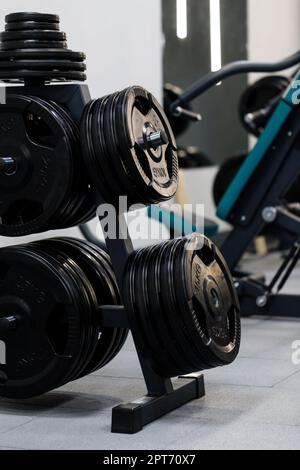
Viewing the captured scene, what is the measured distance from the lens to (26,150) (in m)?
2.74

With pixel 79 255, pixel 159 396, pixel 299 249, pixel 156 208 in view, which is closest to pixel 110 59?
pixel 156 208

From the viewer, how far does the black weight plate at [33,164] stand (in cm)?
271

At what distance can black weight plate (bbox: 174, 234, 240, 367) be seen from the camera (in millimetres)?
2641

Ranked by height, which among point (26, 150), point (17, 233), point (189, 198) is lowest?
point (189, 198)

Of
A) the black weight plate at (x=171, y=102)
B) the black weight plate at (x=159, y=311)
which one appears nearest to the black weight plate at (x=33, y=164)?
the black weight plate at (x=159, y=311)

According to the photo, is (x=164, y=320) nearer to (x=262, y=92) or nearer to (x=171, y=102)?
(x=171, y=102)

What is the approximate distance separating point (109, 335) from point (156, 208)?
1.69 m

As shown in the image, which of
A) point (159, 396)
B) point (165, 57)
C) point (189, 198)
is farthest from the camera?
point (189, 198)

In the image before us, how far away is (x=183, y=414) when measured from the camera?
2781mm

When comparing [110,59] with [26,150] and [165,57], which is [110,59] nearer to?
[165,57]

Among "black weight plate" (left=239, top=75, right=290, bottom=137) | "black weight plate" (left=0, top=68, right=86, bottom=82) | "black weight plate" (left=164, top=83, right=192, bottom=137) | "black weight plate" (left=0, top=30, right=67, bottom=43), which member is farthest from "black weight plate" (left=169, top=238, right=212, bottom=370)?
"black weight plate" (left=239, top=75, right=290, bottom=137)

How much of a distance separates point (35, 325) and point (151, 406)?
0.42m

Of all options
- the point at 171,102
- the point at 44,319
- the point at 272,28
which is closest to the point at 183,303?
the point at 44,319

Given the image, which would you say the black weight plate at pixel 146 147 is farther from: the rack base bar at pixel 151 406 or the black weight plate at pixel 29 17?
the rack base bar at pixel 151 406
